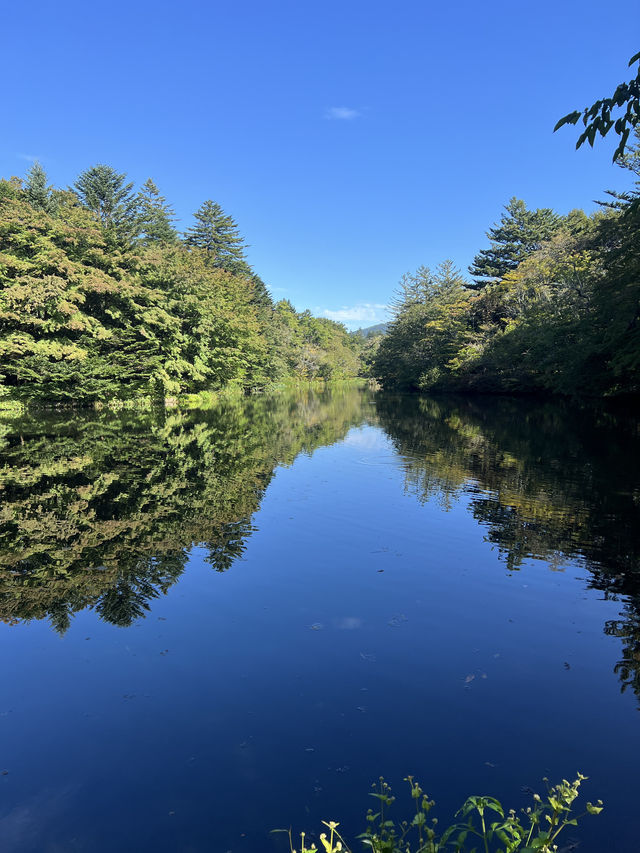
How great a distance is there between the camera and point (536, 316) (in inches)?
1419

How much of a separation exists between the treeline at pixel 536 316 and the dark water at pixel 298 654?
428 inches

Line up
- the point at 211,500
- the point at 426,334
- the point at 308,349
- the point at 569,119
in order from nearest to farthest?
the point at 569,119 → the point at 211,500 → the point at 426,334 → the point at 308,349

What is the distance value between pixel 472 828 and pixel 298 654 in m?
2.86

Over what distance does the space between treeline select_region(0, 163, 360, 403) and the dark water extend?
19.4 metres

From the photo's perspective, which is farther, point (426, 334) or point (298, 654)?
point (426, 334)

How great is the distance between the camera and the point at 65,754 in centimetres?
356

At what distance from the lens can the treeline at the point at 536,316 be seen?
22.7 m

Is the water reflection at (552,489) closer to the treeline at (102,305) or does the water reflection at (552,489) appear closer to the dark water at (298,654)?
the dark water at (298,654)

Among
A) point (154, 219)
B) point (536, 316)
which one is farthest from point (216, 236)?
point (536, 316)

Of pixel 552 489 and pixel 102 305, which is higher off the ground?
pixel 102 305

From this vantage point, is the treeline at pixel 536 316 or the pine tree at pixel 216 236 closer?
the treeline at pixel 536 316

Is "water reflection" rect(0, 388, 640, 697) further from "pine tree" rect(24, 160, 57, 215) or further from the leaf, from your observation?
"pine tree" rect(24, 160, 57, 215)

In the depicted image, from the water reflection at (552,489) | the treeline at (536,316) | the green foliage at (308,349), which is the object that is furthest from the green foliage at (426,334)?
the water reflection at (552,489)

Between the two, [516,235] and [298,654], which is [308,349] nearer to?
[516,235]
